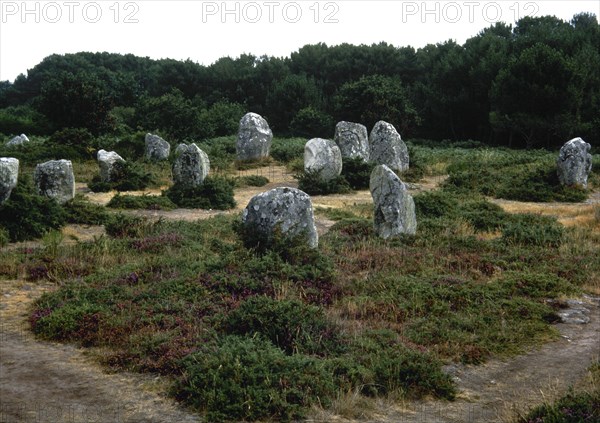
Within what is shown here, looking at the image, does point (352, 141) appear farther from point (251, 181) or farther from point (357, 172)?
point (251, 181)

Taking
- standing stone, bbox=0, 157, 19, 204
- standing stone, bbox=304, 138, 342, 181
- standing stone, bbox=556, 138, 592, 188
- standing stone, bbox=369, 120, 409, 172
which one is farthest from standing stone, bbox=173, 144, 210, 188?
standing stone, bbox=556, 138, 592, 188

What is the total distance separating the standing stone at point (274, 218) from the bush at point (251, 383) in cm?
503

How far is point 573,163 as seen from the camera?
90.8 feet

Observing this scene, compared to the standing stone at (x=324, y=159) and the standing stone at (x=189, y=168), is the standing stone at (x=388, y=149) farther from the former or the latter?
the standing stone at (x=189, y=168)

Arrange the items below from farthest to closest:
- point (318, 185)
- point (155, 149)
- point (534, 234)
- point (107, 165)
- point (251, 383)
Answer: point (155, 149) < point (318, 185) < point (107, 165) < point (534, 234) < point (251, 383)

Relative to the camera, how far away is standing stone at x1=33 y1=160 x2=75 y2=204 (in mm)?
20703

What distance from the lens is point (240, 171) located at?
109 feet

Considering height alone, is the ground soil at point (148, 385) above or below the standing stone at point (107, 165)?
below

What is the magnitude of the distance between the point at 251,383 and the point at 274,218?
6.11m

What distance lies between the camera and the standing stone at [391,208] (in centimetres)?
1739

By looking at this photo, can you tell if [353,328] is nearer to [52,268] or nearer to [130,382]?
[130,382]

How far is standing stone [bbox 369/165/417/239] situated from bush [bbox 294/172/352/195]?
9.40 m

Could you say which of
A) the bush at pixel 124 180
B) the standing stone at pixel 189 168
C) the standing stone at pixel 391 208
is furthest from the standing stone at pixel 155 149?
the standing stone at pixel 391 208

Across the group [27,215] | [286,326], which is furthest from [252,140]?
[286,326]
